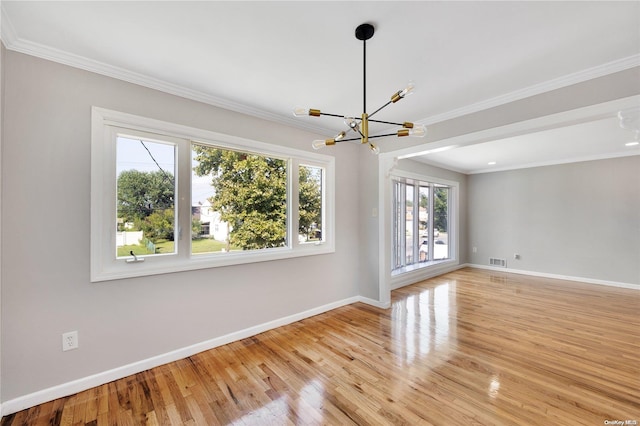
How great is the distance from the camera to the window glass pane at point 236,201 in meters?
2.70

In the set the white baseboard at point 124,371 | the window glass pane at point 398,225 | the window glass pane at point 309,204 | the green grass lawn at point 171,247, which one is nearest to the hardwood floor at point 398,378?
the white baseboard at point 124,371

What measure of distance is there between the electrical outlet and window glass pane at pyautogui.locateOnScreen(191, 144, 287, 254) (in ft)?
3.40

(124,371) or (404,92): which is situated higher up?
(404,92)

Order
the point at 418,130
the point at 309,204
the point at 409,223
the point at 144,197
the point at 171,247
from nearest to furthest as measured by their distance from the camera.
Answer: the point at 418,130 → the point at 144,197 → the point at 171,247 → the point at 309,204 → the point at 409,223

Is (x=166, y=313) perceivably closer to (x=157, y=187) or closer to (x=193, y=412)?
(x=193, y=412)

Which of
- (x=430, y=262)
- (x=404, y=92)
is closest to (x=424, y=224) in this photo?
(x=430, y=262)

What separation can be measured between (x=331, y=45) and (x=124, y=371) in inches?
120

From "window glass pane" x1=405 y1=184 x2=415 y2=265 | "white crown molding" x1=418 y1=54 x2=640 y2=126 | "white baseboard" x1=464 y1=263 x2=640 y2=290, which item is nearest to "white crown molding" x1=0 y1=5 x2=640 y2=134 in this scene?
"white crown molding" x1=418 y1=54 x2=640 y2=126

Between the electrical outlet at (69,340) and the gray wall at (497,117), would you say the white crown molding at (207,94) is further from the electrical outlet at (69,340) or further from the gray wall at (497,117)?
the electrical outlet at (69,340)

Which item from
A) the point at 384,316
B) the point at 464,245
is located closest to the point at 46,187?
the point at 384,316

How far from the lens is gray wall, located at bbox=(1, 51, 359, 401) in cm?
180

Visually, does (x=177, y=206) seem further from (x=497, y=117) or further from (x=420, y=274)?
(x=420, y=274)

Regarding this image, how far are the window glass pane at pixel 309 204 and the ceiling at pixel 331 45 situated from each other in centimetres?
106

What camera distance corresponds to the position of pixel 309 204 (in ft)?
11.8
